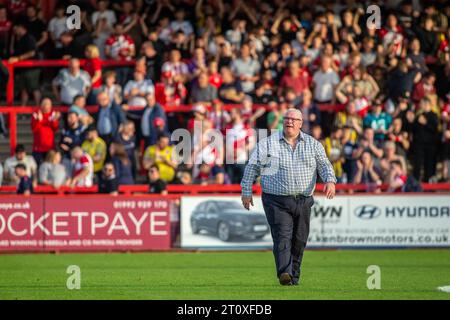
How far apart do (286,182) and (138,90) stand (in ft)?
35.3

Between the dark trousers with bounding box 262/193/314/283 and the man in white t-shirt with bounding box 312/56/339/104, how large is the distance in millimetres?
10637

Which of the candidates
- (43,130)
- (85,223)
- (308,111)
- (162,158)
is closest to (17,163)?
(43,130)

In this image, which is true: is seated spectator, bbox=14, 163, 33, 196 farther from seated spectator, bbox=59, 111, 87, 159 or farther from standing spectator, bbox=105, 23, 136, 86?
standing spectator, bbox=105, 23, 136, 86

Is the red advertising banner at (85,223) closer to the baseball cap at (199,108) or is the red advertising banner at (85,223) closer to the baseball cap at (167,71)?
the baseball cap at (199,108)

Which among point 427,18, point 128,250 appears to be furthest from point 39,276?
point 427,18

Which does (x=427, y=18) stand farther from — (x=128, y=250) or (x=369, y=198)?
(x=128, y=250)

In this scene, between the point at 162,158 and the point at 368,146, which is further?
the point at 368,146

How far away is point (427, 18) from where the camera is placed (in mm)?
25906

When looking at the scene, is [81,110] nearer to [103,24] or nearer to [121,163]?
[121,163]

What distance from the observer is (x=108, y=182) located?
72.6 ft

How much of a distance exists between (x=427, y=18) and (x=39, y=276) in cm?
1310

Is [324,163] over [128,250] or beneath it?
over

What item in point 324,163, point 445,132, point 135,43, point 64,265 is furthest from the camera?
point 135,43

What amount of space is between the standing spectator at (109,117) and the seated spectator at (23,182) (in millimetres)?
1927
